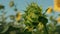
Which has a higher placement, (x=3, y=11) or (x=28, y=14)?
(x=28, y=14)

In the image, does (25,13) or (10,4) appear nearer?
(25,13)

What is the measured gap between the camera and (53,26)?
5.81 ft

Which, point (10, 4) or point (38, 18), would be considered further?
point (10, 4)

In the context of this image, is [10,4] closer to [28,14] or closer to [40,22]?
[28,14]

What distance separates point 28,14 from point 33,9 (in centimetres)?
5

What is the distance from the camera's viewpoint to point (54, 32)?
1.76 metres

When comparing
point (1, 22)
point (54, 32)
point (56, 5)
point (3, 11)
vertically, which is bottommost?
point (54, 32)

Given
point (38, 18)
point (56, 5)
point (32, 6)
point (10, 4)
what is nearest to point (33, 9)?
point (32, 6)

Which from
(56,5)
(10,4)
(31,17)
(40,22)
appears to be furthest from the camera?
(10,4)

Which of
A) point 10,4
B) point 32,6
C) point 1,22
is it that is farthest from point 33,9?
point 1,22

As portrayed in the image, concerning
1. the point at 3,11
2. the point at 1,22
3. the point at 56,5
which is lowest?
the point at 1,22

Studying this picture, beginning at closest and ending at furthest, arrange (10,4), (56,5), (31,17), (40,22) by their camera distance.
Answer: (40,22), (31,17), (56,5), (10,4)

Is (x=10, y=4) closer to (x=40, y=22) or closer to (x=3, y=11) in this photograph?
(x=3, y=11)

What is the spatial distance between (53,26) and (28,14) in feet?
2.65
